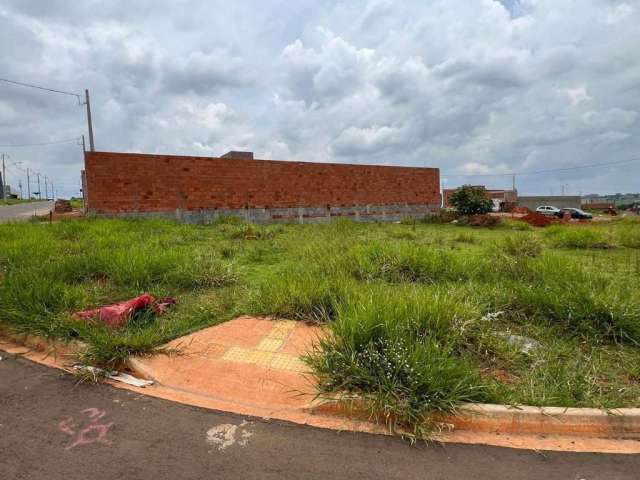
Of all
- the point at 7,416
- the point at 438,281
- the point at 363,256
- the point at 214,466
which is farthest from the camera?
the point at 363,256

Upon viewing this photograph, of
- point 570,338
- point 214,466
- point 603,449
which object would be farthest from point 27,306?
point 570,338

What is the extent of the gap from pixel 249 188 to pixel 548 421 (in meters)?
14.9

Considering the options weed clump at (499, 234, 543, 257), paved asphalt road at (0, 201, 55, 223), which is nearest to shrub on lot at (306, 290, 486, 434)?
weed clump at (499, 234, 543, 257)

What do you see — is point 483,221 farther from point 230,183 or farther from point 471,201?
point 230,183

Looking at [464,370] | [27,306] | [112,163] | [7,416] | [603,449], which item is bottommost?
[603,449]

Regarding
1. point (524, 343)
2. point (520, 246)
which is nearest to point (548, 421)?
point (524, 343)

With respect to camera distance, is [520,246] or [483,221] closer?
[520,246]

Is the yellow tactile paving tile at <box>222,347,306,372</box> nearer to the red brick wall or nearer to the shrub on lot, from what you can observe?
the shrub on lot

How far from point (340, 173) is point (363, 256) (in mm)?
13097

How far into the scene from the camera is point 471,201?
20.9 metres

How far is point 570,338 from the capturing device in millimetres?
3658

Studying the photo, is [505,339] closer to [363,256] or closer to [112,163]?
[363,256]

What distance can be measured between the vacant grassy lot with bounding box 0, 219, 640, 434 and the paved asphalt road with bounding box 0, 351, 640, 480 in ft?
→ 1.11

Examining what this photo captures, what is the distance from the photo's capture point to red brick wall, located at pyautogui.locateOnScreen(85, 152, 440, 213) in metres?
13.3
